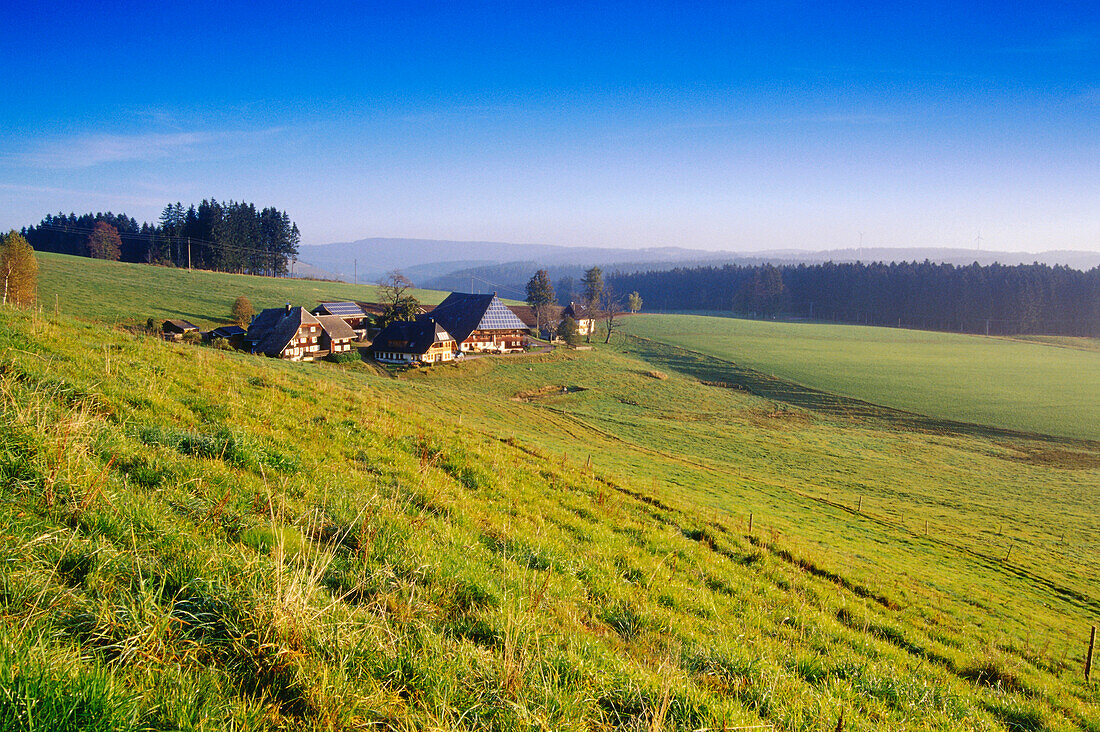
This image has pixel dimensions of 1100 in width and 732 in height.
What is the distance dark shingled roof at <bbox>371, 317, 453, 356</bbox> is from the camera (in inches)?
2440

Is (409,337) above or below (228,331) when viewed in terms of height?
below

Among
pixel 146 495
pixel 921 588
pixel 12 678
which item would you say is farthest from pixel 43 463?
pixel 921 588

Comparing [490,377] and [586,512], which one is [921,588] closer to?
[586,512]

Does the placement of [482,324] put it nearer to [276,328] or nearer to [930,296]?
[276,328]

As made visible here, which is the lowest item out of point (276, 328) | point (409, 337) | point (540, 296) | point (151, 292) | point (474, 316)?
point (409, 337)

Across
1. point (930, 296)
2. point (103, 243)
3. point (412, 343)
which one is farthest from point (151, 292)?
point (930, 296)

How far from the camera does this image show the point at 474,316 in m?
75.0

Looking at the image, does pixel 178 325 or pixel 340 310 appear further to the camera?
pixel 340 310

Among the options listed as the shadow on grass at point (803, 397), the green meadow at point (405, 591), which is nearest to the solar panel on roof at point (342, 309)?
the shadow on grass at point (803, 397)

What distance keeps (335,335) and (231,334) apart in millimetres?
11440

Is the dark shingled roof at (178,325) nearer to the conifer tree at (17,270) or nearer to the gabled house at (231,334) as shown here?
the gabled house at (231,334)

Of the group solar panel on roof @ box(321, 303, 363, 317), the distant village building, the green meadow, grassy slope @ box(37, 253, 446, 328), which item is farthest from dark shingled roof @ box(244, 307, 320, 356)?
the green meadow

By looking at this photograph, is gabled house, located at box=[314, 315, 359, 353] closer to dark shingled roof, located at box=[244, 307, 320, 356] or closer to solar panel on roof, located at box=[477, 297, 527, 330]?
dark shingled roof, located at box=[244, 307, 320, 356]

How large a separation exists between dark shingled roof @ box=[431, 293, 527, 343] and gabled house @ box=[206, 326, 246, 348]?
1001 inches
